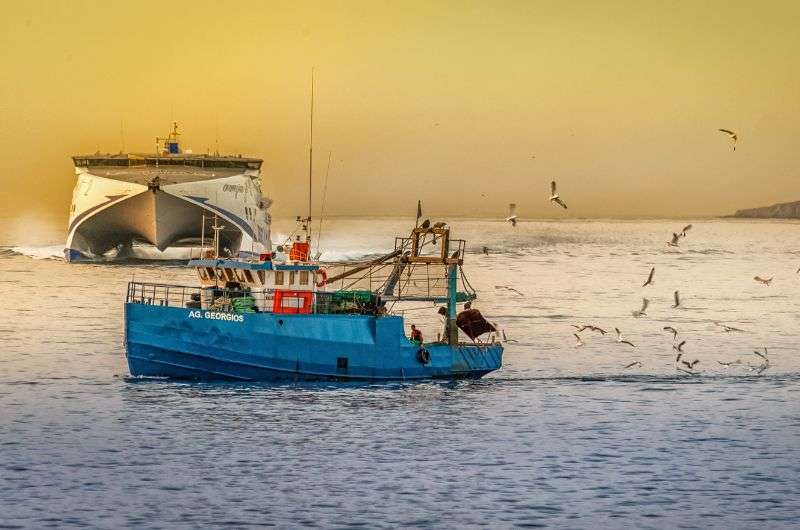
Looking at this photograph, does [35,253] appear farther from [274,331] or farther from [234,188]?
[274,331]

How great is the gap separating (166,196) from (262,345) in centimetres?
7602

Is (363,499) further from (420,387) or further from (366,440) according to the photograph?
(420,387)

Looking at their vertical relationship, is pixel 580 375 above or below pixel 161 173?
below

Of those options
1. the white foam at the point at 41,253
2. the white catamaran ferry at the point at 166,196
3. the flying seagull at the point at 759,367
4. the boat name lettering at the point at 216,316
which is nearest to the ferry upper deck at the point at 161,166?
the white catamaran ferry at the point at 166,196

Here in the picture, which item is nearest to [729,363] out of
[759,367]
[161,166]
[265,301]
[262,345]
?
[759,367]

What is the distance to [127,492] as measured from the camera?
98.5 feet

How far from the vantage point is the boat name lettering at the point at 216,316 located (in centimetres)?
4200

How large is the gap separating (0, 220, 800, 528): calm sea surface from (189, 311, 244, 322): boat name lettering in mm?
2401

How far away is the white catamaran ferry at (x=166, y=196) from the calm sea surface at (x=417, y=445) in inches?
2163

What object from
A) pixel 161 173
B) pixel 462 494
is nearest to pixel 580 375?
pixel 462 494

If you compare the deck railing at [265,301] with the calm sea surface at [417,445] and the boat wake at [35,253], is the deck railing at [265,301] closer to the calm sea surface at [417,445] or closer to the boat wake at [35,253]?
the calm sea surface at [417,445]

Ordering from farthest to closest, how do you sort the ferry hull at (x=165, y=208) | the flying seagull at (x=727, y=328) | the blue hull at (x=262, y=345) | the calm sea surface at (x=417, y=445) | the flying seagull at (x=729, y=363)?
1. the ferry hull at (x=165, y=208)
2. the flying seagull at (x=727, y=328)
3. the flying seagull at (x=729, y=363)
4. the blue hull at (x=262, y=345)
5. the calm sea surface at (x=417, y=445)

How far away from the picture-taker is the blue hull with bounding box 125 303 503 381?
42188 millimetres

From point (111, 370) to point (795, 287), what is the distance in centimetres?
8463
